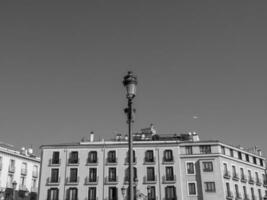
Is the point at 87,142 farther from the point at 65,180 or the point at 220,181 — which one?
the point at 220,181

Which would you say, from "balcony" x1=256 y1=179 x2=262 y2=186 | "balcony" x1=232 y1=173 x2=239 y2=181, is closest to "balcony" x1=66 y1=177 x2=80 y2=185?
Result: "balcony" x1=232 y1=173 x2=239 y2=181

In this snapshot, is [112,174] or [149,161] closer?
[112,174]

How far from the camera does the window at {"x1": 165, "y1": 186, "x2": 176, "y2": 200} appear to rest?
54.0 m

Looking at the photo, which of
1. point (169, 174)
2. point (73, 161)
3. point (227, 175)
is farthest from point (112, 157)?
point (227, 175)

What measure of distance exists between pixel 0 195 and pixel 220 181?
35094mm

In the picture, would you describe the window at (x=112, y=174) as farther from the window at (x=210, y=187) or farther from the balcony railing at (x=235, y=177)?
the balcony railing at (x=235, y=177)

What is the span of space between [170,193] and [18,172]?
92.8ft

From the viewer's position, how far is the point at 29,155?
69.7 meters

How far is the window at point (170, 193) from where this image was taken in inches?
2126

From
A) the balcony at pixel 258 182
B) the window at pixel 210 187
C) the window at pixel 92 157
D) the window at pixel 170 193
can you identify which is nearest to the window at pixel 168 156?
the window at pixel 170 193

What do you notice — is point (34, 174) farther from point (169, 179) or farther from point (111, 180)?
point (169, 179)

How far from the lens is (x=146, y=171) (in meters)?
55.9

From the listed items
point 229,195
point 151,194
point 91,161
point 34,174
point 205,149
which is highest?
point 205,149

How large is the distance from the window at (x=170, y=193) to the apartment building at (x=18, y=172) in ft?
83.2
